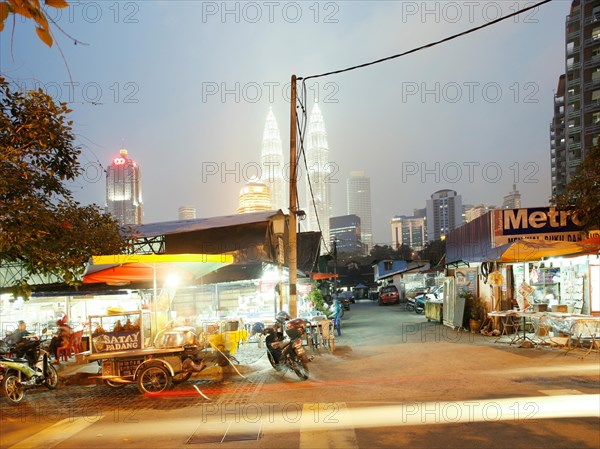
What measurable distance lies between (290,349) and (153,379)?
109 inches

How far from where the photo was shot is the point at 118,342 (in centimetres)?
1019

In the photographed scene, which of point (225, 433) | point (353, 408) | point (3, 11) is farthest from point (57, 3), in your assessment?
point (353, 408)

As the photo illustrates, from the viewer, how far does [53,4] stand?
2.82 m

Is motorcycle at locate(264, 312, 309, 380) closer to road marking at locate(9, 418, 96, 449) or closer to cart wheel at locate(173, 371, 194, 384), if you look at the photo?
cart wheel at locate(173, 371, 194, 384)

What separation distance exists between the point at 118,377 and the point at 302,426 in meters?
4.74

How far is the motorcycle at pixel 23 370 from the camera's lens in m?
9.90

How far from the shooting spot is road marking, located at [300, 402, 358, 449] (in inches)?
242

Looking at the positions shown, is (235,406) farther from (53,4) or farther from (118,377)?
(53,4)

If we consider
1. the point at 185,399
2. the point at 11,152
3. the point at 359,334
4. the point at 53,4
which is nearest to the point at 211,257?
the point at 185,399

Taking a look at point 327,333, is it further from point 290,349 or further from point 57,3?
point 57,3

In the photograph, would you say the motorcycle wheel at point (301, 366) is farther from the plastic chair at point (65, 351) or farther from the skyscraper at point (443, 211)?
the skyscraper at point (443, 211)

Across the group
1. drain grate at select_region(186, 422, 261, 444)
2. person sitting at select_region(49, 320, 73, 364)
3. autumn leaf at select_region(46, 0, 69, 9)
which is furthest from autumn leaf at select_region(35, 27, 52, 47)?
person sitting at select_region(49, 320, 73, 364)

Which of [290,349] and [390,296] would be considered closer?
[290,349]

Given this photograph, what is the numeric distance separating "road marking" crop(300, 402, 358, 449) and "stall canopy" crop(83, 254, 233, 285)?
153 inches
